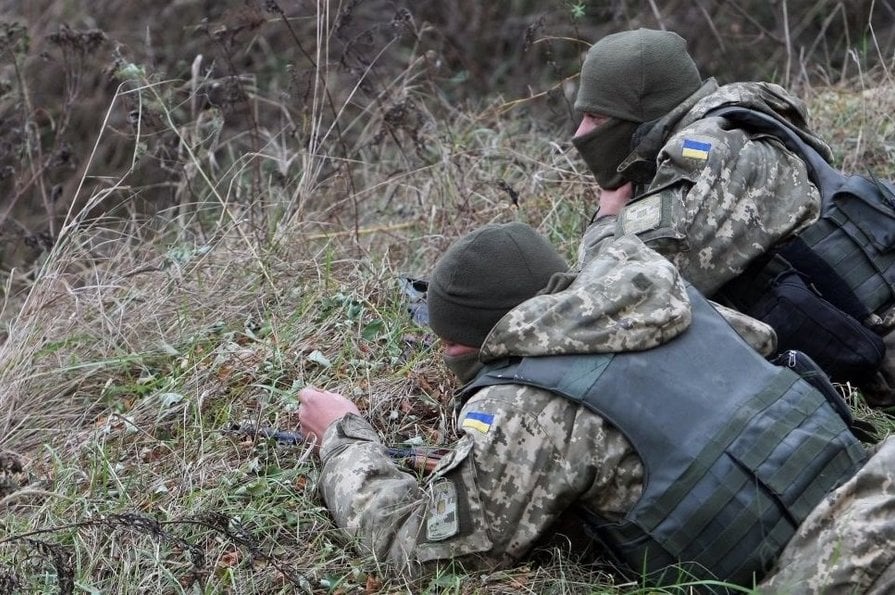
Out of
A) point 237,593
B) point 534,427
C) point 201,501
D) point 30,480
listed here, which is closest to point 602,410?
point 534,427

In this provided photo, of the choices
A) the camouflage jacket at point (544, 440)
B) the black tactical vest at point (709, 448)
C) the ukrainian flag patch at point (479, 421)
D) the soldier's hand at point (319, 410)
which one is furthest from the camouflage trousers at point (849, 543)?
the soldier's hand at point (319, 410)

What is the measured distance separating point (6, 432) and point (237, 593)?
4.51 ft

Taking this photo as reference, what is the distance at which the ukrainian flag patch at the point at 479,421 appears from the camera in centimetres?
292

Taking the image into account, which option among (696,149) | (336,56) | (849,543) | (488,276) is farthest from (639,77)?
(336,56)

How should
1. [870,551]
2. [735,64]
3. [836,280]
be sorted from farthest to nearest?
1. [735,64]
2. [836,280]
3. [870,551]

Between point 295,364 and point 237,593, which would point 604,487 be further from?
point 295,364

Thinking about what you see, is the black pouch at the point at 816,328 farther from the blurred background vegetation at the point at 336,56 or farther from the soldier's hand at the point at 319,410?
the blurred background vegetation at the point at 336,56

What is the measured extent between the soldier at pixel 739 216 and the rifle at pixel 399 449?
2.85 feet

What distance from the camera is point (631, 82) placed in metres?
4.19

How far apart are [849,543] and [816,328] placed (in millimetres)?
1139

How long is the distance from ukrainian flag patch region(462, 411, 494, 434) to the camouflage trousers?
2.32 feet

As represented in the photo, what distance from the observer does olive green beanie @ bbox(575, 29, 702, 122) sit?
4.18 meters

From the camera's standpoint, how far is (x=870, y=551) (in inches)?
107

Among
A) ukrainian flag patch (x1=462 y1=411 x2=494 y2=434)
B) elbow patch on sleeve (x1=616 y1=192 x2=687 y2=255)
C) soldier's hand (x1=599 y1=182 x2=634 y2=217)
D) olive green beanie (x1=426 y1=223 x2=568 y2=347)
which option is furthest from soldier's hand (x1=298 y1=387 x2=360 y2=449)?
soldier's hand (x1=599 y1=182 x2=634 y2=217)
